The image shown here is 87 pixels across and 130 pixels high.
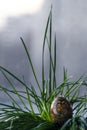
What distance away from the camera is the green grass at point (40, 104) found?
0.62 m

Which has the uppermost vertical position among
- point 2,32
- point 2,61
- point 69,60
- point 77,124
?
point 2,32

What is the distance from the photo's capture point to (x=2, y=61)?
2396 mm

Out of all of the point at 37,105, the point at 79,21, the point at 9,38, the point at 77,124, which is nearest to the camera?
the point at 77,124

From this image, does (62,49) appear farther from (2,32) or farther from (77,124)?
(77,124)

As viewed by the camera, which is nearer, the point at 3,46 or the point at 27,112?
the point at 27,112

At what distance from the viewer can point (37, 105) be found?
700 millimetres

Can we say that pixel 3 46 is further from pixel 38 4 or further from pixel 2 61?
pixel 38 4

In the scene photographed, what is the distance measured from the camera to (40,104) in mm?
692

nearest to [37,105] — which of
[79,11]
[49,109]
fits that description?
[49,109]

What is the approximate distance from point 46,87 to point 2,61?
170cm

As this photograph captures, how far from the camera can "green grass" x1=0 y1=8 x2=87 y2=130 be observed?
615 millimetres

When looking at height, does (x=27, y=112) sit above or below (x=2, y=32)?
below

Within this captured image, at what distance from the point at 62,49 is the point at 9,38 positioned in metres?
0.42

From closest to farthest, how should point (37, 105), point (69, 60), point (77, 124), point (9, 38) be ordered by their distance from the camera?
point (77, 124) < point (37, 105) < point (69, 60) < point (9, 38)
